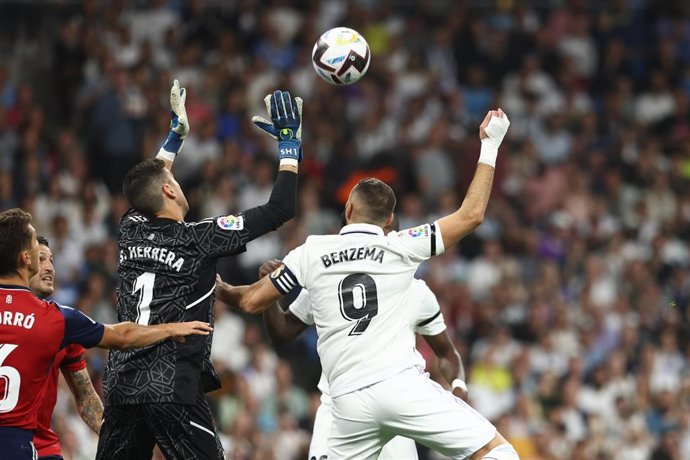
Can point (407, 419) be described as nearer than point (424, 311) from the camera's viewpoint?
Yes

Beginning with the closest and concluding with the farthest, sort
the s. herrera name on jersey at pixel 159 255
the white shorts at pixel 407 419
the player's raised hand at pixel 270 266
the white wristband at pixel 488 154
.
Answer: the white shorts at pixel 407 419
the s. herrera name on jersey at pixel 159 255
the white wristband at pixel 488 154
the player's raised hand at pixel 270 266

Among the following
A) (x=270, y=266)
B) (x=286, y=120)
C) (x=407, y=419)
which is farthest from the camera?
(x=270, y=266)

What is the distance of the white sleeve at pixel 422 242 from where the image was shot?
7.71m

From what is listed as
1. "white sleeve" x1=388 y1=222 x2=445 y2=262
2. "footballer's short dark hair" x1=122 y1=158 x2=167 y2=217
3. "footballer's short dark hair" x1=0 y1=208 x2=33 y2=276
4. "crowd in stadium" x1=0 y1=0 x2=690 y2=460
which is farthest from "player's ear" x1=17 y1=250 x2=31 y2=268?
"crowd in stadium" x1=0 y1=0 x2=690 y2=460

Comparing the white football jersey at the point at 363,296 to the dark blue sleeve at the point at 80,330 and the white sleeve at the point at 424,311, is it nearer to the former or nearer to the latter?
the white sleeve at the point at 424,311

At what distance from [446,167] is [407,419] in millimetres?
10671

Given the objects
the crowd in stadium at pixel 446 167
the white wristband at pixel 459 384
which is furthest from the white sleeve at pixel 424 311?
the crowd in stadium at pixel 446 167

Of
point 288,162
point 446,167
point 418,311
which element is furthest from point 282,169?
point 446,167

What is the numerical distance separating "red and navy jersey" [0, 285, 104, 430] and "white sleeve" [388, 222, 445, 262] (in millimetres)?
1935

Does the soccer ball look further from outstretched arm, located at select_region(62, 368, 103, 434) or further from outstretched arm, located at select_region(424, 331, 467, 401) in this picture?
outstretched arm, located at select_region(62, 368, 103, 434)

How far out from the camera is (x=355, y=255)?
25.5 feet

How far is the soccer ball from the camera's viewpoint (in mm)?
9383

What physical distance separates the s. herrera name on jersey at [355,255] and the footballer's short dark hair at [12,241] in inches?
72.5

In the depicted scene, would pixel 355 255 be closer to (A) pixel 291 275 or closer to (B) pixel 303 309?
(A) pixel 291 275
